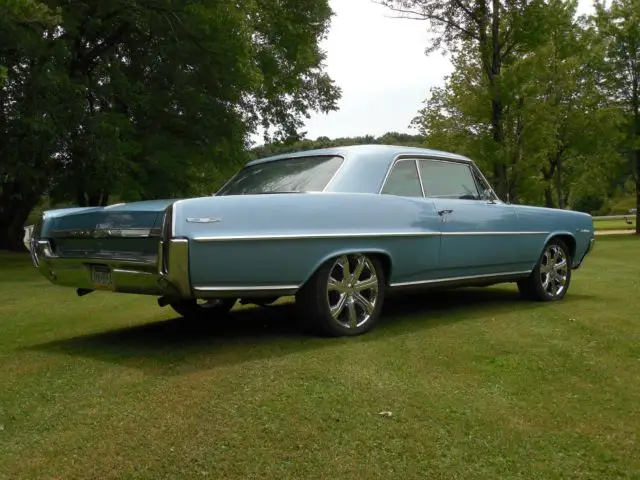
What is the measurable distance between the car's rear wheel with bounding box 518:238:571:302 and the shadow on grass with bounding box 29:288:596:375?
183 millimetres

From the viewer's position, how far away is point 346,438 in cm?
312

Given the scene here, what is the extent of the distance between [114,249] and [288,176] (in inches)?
60.4

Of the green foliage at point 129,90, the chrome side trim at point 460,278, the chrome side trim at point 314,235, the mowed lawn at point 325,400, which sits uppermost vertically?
the green foliage at point 129,90

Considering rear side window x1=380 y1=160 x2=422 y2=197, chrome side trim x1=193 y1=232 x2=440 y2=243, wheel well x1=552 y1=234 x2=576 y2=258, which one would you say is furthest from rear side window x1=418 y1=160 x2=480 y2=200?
wheel well x1=552 y1=234 x2=576 y2=258

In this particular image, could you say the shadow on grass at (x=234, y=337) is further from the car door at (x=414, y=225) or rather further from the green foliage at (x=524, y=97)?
the green foliage at (x=524, y=97)

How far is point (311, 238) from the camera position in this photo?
16.6 feet

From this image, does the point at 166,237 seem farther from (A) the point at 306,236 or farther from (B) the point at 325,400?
(B) the point at 325,400

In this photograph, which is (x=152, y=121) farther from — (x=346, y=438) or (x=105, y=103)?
(x=346, y=438)

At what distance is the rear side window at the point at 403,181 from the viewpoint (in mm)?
5936

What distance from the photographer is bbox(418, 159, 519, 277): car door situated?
628cm

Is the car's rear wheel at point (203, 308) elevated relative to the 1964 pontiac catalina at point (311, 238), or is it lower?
lower

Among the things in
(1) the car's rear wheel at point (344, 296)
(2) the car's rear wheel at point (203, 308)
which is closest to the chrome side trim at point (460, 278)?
(1) the car's rear wheel at point (344, 296)

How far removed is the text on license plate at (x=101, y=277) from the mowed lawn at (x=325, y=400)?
475mm

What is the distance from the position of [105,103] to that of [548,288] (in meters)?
18.2
